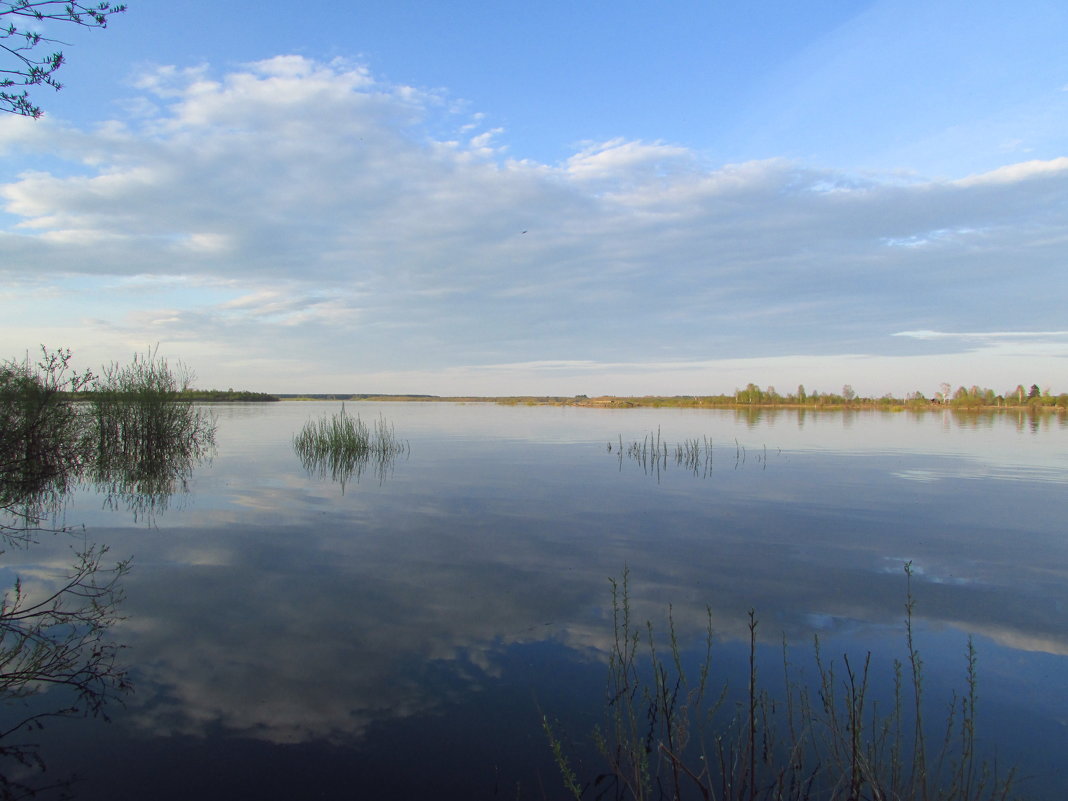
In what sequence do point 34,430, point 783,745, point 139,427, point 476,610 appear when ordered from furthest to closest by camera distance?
point 139,427
point 34,430
point 476,610
point 783,745

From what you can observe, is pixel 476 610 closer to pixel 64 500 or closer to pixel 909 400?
pixel 64 500

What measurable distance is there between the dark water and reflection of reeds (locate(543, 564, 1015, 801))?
0.82ft

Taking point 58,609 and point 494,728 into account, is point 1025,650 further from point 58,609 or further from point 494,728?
point 58,609

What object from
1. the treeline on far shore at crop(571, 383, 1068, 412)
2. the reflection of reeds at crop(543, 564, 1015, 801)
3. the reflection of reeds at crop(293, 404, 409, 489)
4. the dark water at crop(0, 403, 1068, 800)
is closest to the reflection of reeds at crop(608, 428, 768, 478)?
the dark water at crop(0, 403, 1068, 800)

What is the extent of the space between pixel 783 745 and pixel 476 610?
2.60 m

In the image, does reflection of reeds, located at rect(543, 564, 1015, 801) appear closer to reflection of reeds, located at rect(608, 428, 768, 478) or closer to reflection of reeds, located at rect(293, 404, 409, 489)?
reflection of reeds, located at rect(608, 428, 768, 478)

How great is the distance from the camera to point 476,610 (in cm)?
503

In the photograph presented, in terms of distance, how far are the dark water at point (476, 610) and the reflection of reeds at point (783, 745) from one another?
25cm

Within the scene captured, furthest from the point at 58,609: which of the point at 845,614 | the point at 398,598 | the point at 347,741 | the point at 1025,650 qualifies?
the point at 1025,650

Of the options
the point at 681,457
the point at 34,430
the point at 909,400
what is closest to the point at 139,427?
the point at 34,430

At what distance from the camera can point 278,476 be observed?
42.9 ft

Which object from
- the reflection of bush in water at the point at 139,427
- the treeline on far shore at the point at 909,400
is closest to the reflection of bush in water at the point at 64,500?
the reflection of bush in water at the point at 139,427

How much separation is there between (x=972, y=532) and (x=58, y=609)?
33.8 feet

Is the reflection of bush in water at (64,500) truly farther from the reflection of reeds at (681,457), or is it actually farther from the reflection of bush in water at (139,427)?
the reflection of reeds at (681,457)
